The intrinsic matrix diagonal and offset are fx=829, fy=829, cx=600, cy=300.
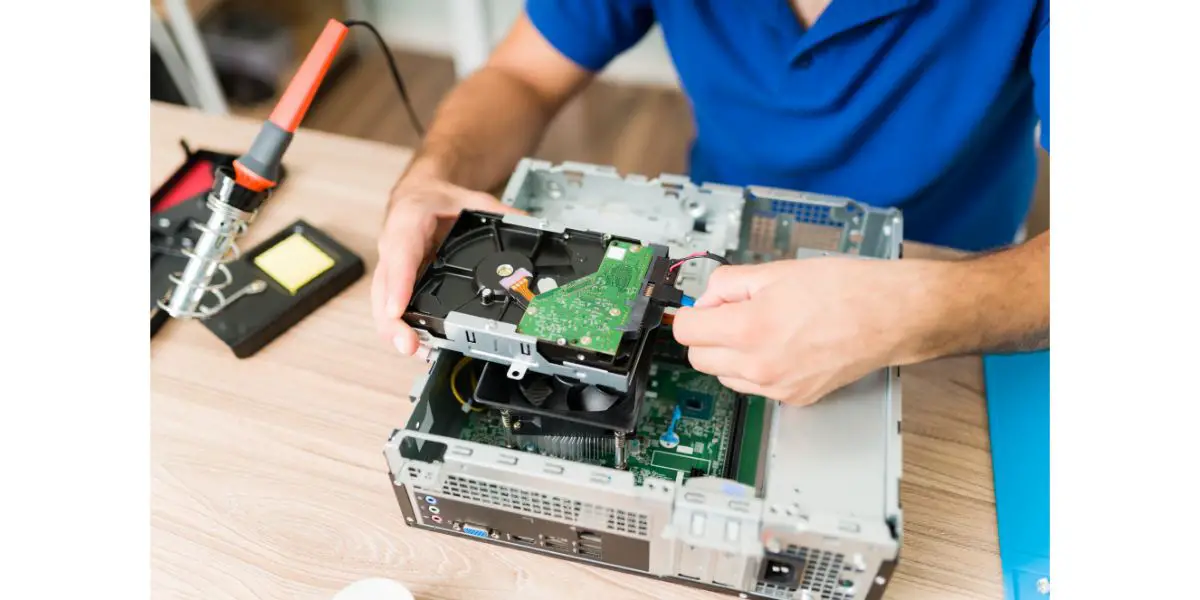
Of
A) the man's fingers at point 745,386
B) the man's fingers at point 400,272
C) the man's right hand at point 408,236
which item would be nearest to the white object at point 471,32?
the man's right hand at point 408,236

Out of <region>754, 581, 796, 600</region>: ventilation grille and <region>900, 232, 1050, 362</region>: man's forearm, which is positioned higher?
<region>900, 232, 1050, 362</region>: man's forearm

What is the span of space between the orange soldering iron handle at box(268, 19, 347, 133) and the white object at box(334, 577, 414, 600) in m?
0.60

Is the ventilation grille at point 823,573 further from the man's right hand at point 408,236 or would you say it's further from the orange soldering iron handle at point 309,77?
the orange soldering iron handle at point 309,77

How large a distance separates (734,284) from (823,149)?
578mm

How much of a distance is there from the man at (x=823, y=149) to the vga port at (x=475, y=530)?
25 centimetres

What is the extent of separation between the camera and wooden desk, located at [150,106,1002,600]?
1065 millimetres

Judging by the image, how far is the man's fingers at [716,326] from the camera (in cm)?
101

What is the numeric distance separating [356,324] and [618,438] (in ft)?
1.87

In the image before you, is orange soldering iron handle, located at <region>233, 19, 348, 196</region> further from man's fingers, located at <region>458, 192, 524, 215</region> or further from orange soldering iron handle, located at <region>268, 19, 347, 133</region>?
man's fingers, located at <region>458, 192, 524, 215</region>

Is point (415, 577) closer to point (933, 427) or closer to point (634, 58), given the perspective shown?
point (933, 427)

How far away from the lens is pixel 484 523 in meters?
1.06

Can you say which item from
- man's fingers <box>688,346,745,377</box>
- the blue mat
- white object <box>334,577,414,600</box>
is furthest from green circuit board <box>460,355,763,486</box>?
the blue mat

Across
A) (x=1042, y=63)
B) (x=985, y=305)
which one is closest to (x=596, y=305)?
(x=985, y=305)
